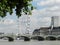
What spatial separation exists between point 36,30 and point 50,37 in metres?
40.0

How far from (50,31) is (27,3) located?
13727 centimetres

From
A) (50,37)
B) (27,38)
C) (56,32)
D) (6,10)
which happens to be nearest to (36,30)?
(56,32)

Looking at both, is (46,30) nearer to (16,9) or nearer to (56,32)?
(56,32)

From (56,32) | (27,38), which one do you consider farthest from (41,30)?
(27,38)

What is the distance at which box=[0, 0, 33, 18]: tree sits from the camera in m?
6.29

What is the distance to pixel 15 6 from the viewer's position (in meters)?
6.44

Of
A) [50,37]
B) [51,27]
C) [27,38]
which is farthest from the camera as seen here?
[51,27]

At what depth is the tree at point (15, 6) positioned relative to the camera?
20.6 feet

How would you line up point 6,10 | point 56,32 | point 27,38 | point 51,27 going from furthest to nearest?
point 51,27
point 56,32
point 27,38
point 6,10

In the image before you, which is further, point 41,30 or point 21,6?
point 41,30

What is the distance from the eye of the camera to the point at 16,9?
6355 millimetres

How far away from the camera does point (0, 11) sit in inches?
266

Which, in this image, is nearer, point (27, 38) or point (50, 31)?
point (27, 38)

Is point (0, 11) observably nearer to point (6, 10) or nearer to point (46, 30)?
point (6, 10)
